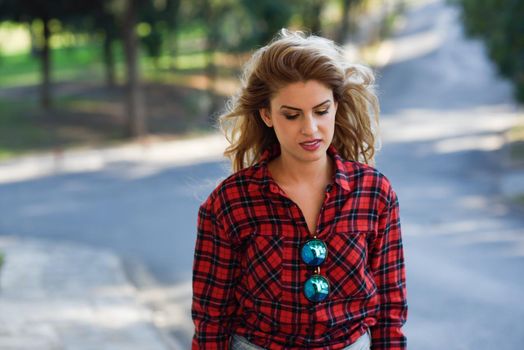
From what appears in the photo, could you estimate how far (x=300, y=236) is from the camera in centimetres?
261

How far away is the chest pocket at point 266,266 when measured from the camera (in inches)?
102

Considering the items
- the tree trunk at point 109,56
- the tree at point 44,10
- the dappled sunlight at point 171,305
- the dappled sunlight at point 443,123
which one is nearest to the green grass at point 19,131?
the tree at point 44,10

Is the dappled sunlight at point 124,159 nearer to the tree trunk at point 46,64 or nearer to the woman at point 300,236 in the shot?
the tree trunk at point 46,64

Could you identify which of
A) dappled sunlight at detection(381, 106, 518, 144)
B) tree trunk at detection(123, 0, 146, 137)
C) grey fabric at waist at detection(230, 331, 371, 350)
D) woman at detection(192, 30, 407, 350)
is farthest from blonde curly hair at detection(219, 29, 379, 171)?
tree trunk at detection(123, 0, 146, 137)

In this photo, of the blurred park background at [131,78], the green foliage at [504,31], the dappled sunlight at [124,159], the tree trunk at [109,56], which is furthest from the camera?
the tree trunk at [109,56]

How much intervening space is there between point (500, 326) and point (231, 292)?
233 inches

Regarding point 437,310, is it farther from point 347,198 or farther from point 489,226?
point 347,198

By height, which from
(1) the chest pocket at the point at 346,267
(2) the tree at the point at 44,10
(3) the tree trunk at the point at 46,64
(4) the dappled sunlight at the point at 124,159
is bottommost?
(1) the chest pocket at the point at 346,267

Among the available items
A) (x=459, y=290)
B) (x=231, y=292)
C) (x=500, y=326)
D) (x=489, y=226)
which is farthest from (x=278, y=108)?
(x=489, y=226)

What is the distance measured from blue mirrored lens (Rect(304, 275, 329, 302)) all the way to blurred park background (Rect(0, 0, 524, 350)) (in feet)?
2.56

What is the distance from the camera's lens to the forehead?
102 inches

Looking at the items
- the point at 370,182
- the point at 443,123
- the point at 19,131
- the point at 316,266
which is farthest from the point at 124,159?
the point at 316,266

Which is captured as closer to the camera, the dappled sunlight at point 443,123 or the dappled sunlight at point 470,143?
the dappled sunlight at point 470,143

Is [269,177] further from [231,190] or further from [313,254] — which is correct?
[313,254]
